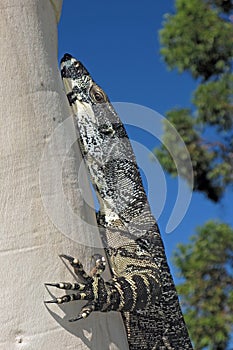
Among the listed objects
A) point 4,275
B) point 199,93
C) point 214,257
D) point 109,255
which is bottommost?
point 4,275

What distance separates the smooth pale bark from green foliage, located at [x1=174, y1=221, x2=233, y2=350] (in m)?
5.38

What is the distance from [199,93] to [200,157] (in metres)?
0.68

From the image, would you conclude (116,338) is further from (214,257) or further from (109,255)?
(214,257)


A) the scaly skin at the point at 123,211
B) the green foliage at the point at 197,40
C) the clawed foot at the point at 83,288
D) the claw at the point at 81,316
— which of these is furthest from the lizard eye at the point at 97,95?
the green foliage at the point at 197,40

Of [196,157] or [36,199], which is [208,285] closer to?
[196,157]

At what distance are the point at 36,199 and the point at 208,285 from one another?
5758mm

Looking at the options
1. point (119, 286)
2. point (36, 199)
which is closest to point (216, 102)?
point (119, 286)

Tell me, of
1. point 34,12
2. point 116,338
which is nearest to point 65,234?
point 116,338

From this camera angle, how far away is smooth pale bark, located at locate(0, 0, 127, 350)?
1.66 m

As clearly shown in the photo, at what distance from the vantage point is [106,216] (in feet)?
8.38

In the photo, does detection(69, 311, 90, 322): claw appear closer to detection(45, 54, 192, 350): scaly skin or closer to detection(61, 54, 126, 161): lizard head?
detection(45, 54, 192, 350): scaly skin

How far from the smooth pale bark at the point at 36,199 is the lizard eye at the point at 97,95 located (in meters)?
0.72

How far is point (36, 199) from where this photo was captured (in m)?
1.74

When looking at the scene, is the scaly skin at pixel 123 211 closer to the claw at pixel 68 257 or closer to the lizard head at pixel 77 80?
the lizard head at pixel 77 80
